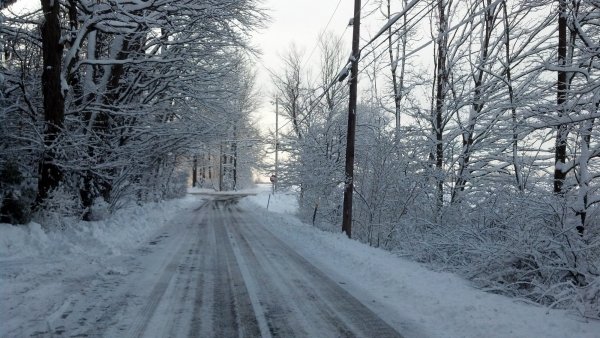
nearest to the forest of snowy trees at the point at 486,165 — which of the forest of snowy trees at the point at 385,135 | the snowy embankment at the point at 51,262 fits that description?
the forest of snowy trees at the point at 385,135

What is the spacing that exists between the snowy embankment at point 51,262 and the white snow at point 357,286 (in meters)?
0.01

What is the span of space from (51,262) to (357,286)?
5.55 m

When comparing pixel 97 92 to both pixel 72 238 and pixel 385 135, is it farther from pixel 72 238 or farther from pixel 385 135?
pixel 385 135

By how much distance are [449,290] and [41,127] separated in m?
10.1

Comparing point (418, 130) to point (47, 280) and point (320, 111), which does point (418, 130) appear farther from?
point (47, 280)

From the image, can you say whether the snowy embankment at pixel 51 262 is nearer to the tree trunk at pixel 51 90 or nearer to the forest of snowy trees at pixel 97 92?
the forest of snowy trees at pixel 97 92

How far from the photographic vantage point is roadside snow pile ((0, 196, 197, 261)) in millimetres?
8984

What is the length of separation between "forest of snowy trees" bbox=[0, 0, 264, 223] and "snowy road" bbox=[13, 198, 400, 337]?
3463mm

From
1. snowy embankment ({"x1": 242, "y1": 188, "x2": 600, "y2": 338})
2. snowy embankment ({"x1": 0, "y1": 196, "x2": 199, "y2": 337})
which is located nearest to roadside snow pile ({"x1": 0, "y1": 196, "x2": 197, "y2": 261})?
snowy embankment ({"x1": 0, "y1": 196, "x2": 199, "y2": 337})

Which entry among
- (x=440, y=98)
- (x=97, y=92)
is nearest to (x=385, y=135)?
(x=440, y=98)

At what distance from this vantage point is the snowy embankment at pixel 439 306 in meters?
5.48

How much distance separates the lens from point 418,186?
17.2 metres

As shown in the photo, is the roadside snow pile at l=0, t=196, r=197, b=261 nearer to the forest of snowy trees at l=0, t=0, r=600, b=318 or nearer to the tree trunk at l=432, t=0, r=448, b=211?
the forest of snowy trees at l=0, t=0, r=600, b=318

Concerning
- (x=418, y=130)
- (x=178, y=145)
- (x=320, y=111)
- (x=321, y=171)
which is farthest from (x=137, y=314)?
(x=320, y=111)
